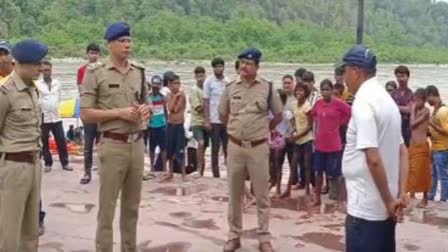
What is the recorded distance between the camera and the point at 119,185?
546cm

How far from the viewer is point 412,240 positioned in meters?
6.95

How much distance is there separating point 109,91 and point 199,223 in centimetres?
239

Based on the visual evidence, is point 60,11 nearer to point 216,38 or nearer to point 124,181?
point 216,38

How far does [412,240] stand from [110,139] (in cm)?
300

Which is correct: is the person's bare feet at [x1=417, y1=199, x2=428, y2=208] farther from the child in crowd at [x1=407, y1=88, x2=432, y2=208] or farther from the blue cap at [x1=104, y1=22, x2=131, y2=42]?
the blue cap at [x1=104, y1=22, x2=131, y2=42]

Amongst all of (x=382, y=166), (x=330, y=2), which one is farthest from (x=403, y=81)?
(x=330, y=2)

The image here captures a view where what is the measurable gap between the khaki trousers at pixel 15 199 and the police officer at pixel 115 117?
548mm

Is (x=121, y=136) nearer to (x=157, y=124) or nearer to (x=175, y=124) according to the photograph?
(x=175, y=124)

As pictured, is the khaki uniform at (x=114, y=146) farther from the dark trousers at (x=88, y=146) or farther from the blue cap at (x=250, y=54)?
the dark trousers at (x=88, y=146)

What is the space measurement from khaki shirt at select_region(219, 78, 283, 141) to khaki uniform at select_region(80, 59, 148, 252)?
1.05 metres

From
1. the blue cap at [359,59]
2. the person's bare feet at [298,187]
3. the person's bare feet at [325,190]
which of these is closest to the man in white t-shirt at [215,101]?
the person's bare feet at [298,187]

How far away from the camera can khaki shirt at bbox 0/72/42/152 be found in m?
4.89

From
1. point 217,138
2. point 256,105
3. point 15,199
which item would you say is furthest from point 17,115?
point 217,138

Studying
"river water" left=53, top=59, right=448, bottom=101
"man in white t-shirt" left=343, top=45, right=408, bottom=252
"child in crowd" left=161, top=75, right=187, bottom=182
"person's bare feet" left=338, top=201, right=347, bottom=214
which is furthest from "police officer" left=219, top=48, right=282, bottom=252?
"river water" left=53, top=59, right=448, bottom=101
